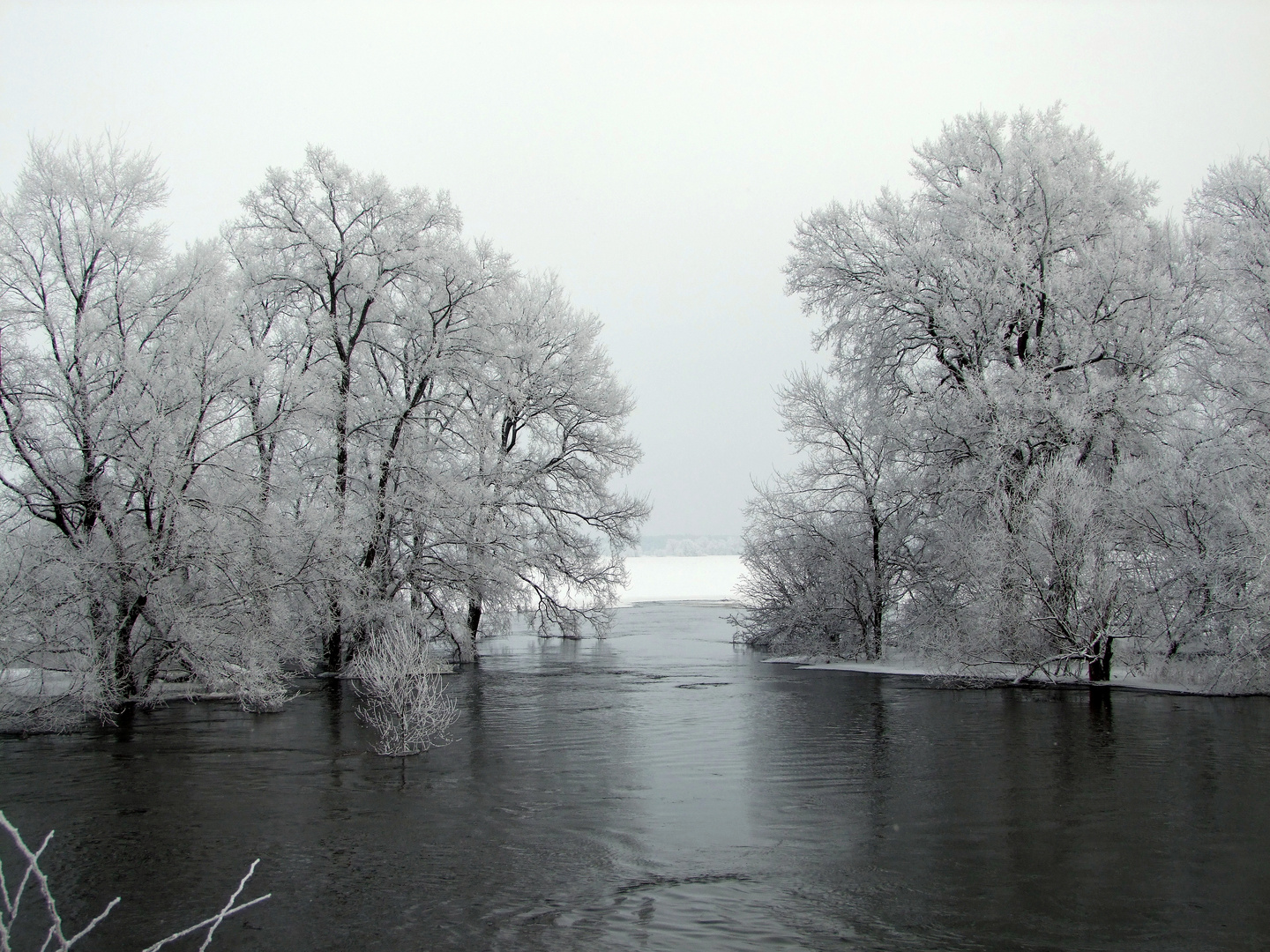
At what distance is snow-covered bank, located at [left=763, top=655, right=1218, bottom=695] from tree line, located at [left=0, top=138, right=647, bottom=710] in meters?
11.0

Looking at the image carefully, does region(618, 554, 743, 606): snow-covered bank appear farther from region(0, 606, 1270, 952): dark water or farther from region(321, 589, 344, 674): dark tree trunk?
region(0, 606, 1270, 952): dark water

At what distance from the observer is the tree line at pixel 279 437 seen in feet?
62.2

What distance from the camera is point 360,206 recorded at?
2789 cm

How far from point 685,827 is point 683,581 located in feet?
257

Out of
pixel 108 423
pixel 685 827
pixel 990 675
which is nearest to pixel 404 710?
pixel 685 827

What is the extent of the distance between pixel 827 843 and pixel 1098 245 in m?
19.7

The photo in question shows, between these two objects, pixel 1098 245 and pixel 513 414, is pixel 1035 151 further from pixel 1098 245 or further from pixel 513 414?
pixel 513 414

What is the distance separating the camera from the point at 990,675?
22.7m

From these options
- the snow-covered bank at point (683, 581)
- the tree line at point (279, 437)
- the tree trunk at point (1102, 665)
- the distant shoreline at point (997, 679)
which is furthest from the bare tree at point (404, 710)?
the snow-covered bank at point (683, 581)

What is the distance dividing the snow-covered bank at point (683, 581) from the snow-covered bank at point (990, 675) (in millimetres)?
24255

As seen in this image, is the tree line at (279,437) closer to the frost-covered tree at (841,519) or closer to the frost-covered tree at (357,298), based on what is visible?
the frost-covered tree at (357,298)

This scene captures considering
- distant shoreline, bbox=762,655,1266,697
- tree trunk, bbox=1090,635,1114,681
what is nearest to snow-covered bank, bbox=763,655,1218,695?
distant shoreline, bbox=762,655,1266,697

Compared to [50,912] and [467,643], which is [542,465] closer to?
[467,643]

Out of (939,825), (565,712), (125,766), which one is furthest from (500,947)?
(565,712)
